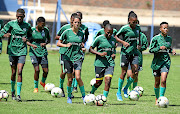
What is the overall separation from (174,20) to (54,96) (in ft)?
97.3

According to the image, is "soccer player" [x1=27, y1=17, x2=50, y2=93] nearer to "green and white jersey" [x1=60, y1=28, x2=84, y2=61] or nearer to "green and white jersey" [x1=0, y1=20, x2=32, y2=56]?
"green and white jersey" [x1=0, y1=20, x2=32, y2=56]

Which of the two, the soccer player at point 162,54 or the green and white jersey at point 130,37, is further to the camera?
the green and white jersey at point 130,37

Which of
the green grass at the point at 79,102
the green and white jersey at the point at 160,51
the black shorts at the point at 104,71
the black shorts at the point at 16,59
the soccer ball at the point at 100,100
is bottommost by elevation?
the green grass at the point at 79,102

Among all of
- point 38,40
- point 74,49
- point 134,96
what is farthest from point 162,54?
point 38,40

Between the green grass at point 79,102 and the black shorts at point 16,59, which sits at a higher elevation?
the black shorts at point 16,59

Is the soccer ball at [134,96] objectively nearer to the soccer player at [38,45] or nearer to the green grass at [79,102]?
the green grass at [79,102]

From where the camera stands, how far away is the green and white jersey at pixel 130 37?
1077cm

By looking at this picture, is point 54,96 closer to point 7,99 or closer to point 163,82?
point 7,99

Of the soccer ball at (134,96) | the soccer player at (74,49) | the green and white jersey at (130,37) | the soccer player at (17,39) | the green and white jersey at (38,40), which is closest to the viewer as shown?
the soccer player at (74,49)

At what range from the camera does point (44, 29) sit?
12.0m

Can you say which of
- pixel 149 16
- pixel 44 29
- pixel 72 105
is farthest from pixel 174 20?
pixel 72 105

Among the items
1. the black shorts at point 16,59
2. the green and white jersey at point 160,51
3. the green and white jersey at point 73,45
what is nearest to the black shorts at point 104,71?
the green and white jersey at point 73,45

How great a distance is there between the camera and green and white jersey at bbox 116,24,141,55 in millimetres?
10773

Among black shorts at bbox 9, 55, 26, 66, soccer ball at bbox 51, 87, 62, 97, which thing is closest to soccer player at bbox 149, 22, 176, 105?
soccer ball at bbox 51, 87, 62, 97
